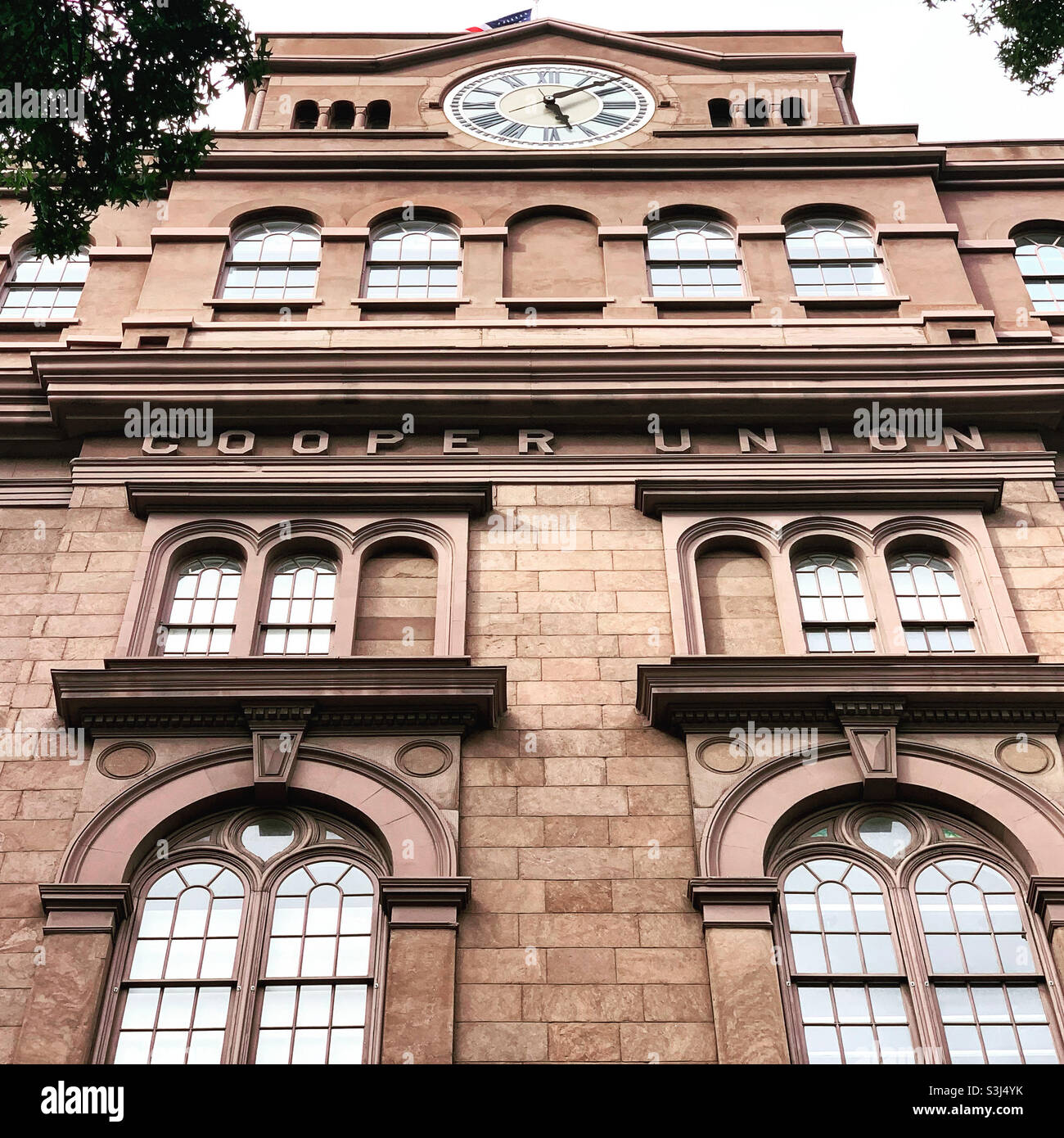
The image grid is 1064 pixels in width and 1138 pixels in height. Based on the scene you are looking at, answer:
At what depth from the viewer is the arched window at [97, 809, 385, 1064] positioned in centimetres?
1345

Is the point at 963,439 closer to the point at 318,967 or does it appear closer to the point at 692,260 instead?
the point at 692,260

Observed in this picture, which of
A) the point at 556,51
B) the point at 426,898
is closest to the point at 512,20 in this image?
the point at 556,51

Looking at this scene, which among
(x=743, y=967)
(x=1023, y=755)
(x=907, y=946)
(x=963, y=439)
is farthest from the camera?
(x=963, y=439)

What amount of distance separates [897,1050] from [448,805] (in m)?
4.42

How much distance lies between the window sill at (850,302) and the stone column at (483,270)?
3845mm

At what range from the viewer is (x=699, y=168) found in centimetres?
2345

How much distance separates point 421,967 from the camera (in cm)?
1359

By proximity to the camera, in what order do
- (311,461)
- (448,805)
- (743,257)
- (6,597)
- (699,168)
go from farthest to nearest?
1. (699,168)
2. (743,257)
3. (311,461)
4. (6,597)
5. (448,805)

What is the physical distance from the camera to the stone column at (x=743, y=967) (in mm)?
13016

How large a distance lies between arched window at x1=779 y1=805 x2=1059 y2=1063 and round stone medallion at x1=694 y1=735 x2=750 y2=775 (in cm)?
80

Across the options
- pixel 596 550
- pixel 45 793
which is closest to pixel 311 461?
pixel 596 550

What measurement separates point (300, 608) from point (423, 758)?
267 centimetres

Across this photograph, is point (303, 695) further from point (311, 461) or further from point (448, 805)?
point (311, 461)

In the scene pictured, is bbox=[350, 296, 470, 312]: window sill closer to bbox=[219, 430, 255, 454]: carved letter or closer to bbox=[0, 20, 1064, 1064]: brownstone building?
bbox=[0, 20, 1064, 1064]: brownstone building
